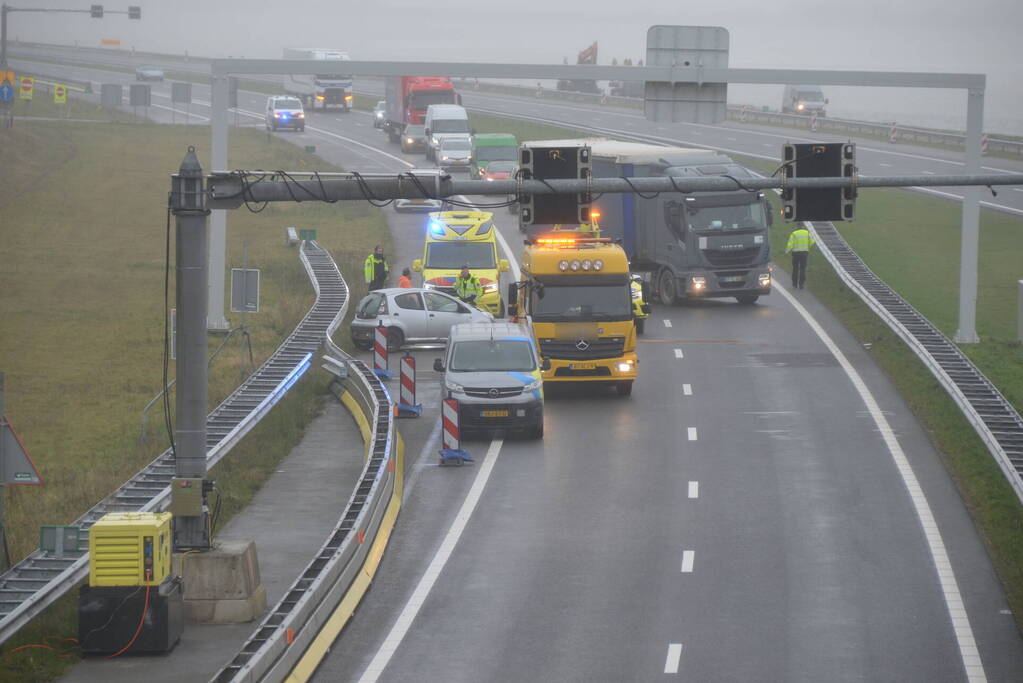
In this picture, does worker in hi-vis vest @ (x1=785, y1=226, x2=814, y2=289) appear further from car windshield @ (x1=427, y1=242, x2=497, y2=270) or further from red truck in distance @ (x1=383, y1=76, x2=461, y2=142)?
red truck in distance @ (x1=383, y1=76, x2=461, y2=142)

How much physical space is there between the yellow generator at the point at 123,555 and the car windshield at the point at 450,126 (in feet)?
180

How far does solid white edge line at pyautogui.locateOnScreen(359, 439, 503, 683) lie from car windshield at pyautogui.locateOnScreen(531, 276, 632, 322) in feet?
13.7

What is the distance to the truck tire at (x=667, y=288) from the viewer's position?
39.5m

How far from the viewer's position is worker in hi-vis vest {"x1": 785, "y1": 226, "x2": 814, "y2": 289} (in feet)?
133

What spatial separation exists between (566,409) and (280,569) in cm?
1085

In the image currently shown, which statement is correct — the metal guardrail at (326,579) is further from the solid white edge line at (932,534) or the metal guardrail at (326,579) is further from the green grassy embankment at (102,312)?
the solid white edge line at (932,534)

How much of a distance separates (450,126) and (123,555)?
55.4 metres

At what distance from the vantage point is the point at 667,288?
131 feet

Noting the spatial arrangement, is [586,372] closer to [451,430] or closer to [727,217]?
[451,430]

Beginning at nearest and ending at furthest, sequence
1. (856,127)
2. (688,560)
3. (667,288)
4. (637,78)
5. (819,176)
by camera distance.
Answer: (819,176)
(688,560)
(637,78)
(667,288)
(856,127)

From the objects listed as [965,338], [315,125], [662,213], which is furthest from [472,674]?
[315,125]

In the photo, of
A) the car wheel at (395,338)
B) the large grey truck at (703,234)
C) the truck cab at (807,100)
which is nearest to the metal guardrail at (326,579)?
the car wheel at (395,338)

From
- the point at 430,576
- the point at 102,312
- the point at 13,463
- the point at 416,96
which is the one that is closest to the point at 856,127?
the point at 416,96

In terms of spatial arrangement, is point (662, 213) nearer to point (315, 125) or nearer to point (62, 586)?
point (62, 586)
